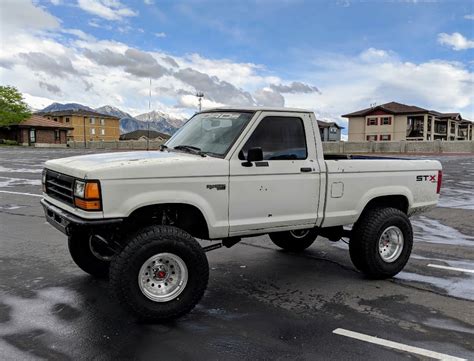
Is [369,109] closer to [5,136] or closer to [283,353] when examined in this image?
[5,136]

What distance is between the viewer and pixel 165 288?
14.8 feet

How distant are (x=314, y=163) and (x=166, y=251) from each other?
2.07 meters

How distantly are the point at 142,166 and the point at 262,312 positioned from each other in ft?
6.29

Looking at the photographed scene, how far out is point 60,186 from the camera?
4.73 meters

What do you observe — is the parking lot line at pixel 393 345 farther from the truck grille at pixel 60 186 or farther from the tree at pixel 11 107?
the tree at pixel 11 107

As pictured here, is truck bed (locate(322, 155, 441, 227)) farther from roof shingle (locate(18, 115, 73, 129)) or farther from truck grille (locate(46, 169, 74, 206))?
roof shingle (locate(18, 115, 73, 129))

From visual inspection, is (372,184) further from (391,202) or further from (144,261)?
(144,261)

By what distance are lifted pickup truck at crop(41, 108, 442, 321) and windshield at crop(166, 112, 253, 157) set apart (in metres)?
0.02

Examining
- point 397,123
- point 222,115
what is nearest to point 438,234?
point 222,115

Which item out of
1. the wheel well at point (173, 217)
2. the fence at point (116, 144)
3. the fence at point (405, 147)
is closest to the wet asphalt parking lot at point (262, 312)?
the wheel well at point (173, 217)

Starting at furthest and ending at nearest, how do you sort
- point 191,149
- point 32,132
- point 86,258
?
point 32,132
point 86,258
point 191,149

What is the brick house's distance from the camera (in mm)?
69688

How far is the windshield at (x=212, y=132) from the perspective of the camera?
16.5 ft

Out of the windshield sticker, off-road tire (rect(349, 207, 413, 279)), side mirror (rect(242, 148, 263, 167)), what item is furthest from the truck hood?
off-road tire (rect(349, 207, 413, 279))
